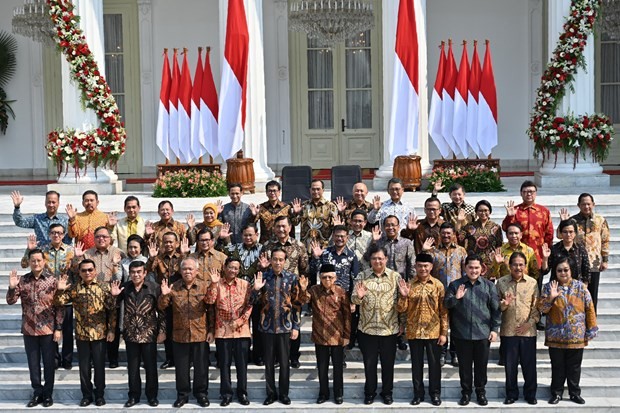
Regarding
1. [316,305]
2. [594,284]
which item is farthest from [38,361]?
[594,284]

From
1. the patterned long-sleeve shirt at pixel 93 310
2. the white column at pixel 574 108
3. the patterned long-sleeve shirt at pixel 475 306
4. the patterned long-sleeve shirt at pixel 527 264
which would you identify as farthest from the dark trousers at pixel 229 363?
the white column at pixel 574 108

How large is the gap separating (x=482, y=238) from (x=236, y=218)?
282cm

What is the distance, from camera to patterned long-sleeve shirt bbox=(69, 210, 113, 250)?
11.8 meters

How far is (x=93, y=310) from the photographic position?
1025cm

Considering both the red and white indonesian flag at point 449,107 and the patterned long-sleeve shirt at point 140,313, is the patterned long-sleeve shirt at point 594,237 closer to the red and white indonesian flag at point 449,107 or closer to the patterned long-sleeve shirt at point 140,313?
the patterned long-sleeve shirt at point 140,313

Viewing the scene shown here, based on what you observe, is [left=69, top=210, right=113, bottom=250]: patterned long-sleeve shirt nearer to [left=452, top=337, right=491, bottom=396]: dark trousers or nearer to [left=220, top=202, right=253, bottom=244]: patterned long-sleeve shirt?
[left=220, top=202, right=253, bottom=244]: patterned long-sleeve shirt

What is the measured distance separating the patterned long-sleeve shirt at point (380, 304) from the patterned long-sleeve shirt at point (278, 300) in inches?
23.7

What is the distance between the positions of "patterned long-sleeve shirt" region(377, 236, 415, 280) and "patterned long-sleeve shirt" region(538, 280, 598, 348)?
54.8 inches

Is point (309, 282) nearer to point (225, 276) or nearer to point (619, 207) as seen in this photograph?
point (225, 276)

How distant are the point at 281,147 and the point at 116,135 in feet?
14.0

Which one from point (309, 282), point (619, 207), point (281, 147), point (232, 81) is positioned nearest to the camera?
point (309, 282)

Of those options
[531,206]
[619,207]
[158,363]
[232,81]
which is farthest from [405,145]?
[158,363]

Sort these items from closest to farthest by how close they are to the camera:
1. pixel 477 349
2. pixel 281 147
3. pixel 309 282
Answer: pixel 477 349
pixel 309 282
pixel 281 147

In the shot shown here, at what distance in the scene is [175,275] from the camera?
34.4 feet
